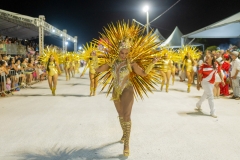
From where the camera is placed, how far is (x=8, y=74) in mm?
11164

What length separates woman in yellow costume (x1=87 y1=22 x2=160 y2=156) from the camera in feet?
14.2

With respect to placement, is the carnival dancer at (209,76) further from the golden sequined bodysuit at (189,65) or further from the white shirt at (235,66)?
the golden sequined bodysuit at (189,65)

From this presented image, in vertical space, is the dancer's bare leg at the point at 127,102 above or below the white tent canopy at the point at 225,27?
below

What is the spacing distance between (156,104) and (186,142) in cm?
386

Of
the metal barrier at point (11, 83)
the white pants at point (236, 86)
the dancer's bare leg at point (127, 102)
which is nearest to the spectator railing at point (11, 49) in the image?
the metal barrier at point (11, 83)

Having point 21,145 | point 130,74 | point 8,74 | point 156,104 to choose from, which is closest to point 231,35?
point 156,104

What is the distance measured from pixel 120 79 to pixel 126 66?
24 cm

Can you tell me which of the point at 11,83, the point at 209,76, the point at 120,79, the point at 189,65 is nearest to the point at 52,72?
the point at 11,83

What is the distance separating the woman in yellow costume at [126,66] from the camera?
4.32 m

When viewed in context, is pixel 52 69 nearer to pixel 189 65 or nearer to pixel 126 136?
pixel 189 65

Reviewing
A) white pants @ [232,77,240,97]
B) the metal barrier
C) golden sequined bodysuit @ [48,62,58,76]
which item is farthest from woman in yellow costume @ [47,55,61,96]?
white pants @ [232,77,240,97]

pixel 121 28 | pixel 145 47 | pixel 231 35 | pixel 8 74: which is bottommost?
pixel 8 74

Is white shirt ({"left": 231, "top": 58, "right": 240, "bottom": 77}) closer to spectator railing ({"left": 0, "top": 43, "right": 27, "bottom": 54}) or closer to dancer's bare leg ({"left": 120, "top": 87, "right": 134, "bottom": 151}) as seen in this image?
dancer's bare leg ({"left": 120, "top": 87, "right": 134, "bottom": 151})

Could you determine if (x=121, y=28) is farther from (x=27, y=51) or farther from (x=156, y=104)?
(x=27, y=51)
